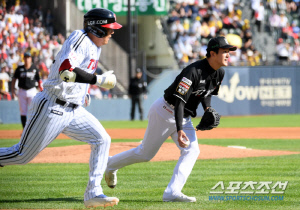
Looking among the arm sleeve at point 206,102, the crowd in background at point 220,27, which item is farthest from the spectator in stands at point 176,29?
the arm sleeve at point 206,102

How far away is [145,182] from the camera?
7.70 metres

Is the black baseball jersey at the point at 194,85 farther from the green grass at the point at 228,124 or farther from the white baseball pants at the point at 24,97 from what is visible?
the green grass at the point at 228,124

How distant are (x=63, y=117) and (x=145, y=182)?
2449mm

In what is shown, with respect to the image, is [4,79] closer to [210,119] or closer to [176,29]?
[176,29]

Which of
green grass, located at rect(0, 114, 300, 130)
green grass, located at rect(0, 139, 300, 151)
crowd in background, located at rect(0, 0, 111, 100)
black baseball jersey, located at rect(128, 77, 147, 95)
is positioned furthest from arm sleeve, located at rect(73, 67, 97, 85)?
black baseball jersey, located at rect(128, 77, 147, 95)

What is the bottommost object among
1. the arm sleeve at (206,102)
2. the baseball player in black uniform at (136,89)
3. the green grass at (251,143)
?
the baseball player in black uniform at (136,89)

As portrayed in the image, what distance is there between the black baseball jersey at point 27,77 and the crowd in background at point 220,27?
478 inches

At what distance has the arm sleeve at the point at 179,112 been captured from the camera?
5961mm

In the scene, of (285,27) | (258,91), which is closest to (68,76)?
(258,91)

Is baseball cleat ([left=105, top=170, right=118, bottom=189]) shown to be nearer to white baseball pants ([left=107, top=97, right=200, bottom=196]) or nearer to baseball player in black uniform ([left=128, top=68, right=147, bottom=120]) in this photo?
white baseball pants ([left=107, top=97, right=200, bottom=196])

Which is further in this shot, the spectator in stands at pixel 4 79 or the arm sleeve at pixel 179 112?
the spectator in stands at pixel 4 79

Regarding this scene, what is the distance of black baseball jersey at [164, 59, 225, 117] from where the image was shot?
604 centimetres

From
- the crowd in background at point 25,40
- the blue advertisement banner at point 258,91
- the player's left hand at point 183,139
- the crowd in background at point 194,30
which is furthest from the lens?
the blue advertisement banner at point 258,91

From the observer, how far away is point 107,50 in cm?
2523
